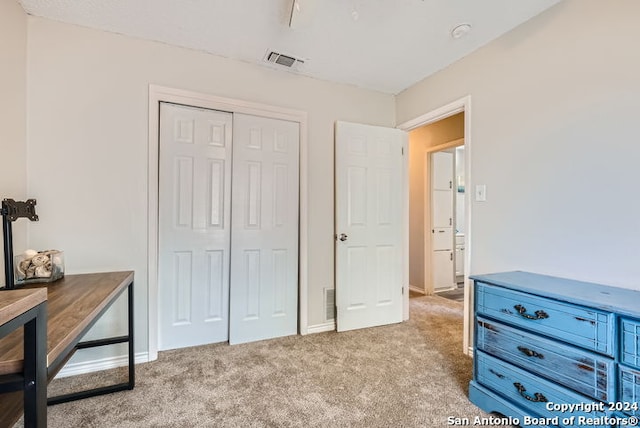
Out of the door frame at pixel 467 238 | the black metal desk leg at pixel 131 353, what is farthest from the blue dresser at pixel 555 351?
the black metal desk leg at pixel 131 353

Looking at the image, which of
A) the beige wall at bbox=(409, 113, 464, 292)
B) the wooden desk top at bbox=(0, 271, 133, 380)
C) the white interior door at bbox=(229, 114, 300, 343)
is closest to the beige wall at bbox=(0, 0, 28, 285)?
the wooden desk top at bbox=(0, 271, 133, 380)

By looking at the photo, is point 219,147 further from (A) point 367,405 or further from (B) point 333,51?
(A) point 367,405

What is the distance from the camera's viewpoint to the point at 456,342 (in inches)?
105

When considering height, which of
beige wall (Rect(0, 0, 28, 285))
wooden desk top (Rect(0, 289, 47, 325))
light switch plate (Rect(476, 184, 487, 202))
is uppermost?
beige wall (Rect(0, 0, 28, 285))

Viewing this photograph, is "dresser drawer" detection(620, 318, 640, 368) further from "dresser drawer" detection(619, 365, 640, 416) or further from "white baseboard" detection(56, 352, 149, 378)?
"white baseboard" detection(56, 352, 149, 378)

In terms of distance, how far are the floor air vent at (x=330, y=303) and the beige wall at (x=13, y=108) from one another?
7.58 feet

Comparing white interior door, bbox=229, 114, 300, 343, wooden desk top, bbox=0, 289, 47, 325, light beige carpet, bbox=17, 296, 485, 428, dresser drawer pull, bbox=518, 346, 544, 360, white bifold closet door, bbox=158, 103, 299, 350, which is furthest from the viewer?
white interior door, bbox=229, 114, 300, 343

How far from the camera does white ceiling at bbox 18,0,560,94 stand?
75.3 inches

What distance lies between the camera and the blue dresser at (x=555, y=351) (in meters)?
1.25

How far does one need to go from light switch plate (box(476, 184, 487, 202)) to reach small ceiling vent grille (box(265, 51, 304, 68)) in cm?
183

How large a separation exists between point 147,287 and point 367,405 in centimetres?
180

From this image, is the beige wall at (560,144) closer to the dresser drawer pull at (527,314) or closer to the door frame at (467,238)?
the door frame at (467,238)

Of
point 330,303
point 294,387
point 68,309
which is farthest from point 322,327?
point 68,309

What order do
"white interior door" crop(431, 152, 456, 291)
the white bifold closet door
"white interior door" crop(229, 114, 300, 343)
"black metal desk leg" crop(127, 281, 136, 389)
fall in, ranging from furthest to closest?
"white interior door" crop(431, 152, 456, 291) < "white interior door" crop(229, 114, 300, 343) < the white bifold closet door < "black metal desk leg" crop(127, 281, 136, 389)
